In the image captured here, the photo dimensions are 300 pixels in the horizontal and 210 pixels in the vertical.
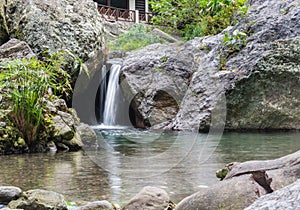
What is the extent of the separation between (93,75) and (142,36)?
6930mm

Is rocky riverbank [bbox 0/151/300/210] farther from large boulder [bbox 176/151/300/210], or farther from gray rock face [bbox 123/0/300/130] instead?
gray rock face [bbox 123/0/300/130]

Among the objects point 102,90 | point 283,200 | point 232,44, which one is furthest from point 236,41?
point 283,200

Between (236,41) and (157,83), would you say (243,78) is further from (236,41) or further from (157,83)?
(157,83)

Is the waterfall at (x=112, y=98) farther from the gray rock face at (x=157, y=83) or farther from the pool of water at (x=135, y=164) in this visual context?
the pool of water at (x=135, y=164)

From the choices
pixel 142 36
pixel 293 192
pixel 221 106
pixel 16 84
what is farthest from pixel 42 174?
pixel 142 36

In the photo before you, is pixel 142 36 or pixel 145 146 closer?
pixel 145 146

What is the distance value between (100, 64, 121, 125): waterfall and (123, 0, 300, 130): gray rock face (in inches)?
34.4

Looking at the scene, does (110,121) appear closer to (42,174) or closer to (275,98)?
(275,98)

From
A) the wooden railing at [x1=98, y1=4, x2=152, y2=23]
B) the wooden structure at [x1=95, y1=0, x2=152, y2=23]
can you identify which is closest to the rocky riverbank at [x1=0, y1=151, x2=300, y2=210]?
the wooden structure at [x1=95, y1=0, x2=152, y2=23]

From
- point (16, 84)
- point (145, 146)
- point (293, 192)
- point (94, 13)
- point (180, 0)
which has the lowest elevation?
point (145, 146)

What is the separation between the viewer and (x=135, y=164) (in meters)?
5.82

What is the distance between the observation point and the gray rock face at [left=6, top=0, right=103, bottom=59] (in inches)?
467

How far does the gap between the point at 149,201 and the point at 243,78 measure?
→ 7897 mm

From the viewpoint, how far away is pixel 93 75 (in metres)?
13.8
